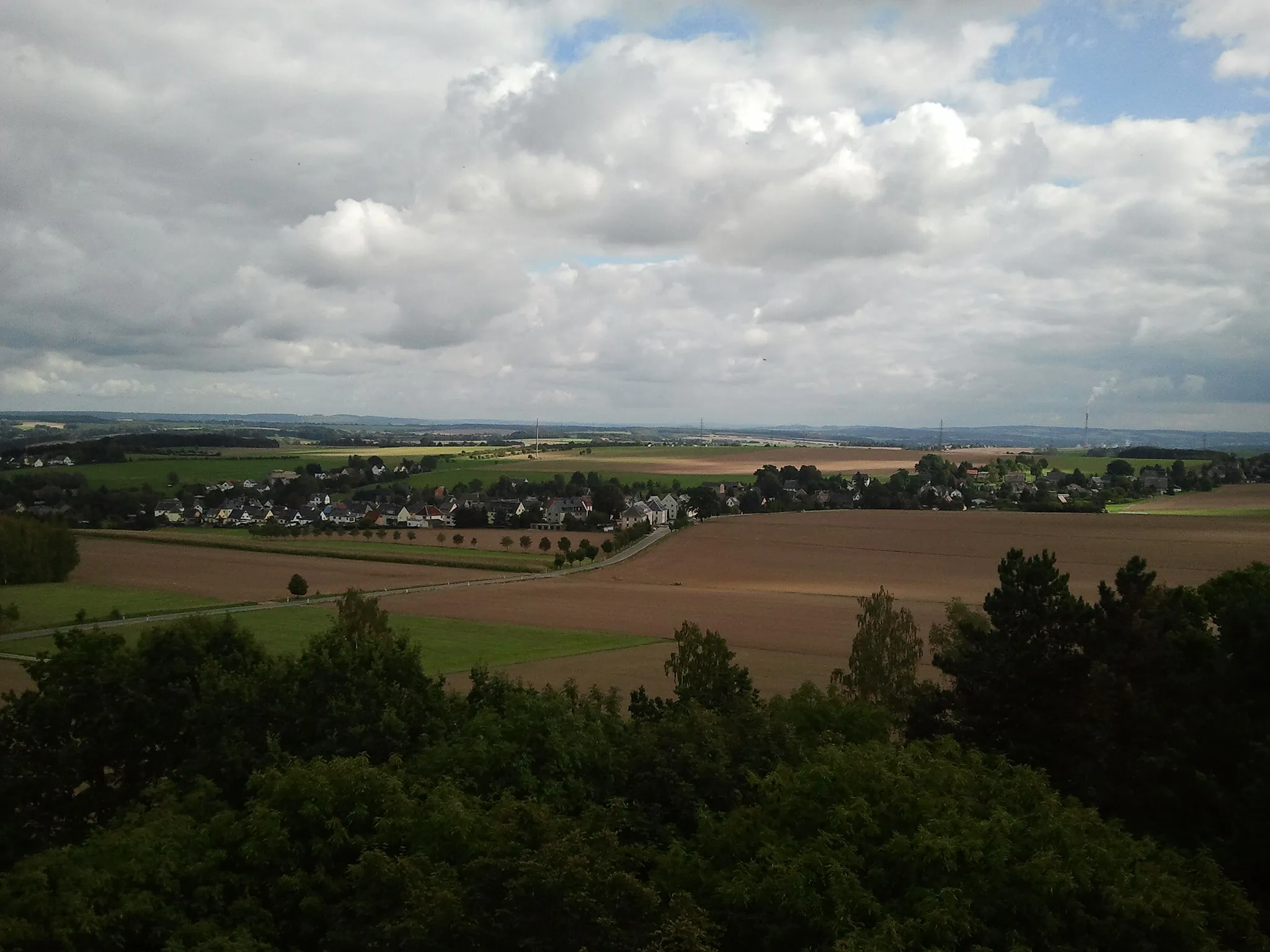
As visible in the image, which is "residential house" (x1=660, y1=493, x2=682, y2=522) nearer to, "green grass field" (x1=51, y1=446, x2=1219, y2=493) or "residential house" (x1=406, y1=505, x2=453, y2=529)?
"green grass field" (x1=51, y1=446, x2=1219, y2=493)

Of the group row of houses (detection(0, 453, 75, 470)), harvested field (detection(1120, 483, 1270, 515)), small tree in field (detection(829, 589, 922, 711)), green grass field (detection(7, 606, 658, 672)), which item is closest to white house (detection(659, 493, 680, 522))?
harvested field (detection(1120, 483, 1270, 515))

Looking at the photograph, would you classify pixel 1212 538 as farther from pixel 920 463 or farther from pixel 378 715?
pixel 920 463

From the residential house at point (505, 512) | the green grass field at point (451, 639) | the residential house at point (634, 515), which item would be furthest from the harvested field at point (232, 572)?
the residential house at point (634, 515)

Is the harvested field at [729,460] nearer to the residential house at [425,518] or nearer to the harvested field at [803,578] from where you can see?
the residential house at [425,518]

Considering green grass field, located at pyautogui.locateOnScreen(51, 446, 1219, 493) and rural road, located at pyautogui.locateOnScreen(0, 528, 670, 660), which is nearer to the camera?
rural road, located at pyautogui.locateOnScreen(0, 528, 670, 660)

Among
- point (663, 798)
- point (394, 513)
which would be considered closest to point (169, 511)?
point (394, 513)

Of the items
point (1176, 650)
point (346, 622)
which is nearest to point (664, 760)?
point (1176, 650)
